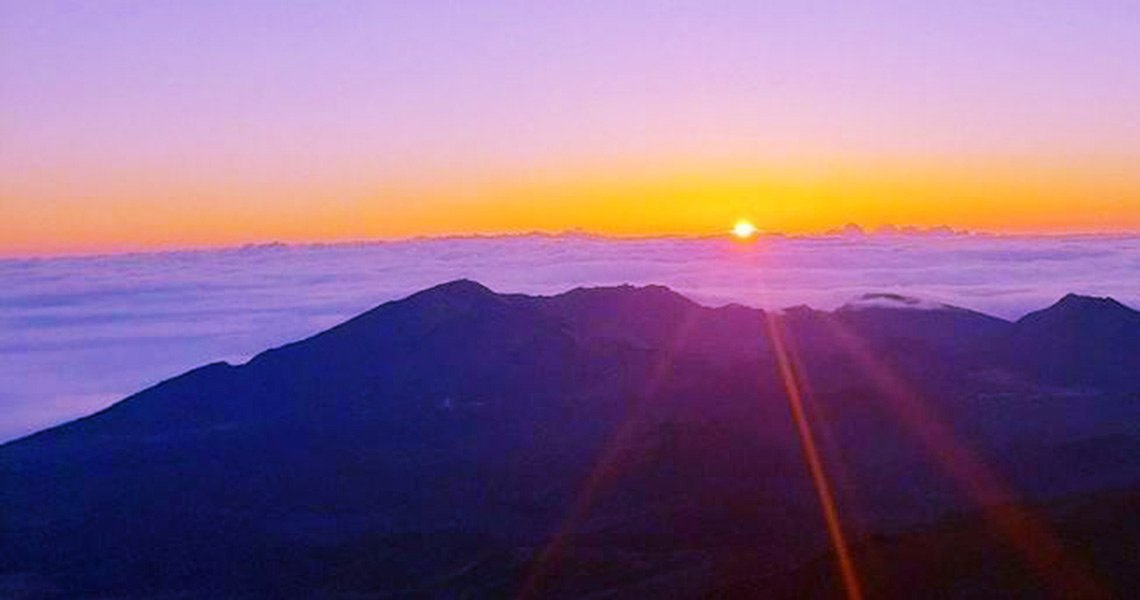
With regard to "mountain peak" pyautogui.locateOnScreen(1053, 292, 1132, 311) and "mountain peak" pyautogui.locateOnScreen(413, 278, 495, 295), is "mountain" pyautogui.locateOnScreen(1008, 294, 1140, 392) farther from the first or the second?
"mountain peak" pyautogui.locateOnScreen(413, 278, 495, 295)

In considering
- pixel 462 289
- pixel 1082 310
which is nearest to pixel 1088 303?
pixel 1082 310

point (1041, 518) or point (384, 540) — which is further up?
point (1041, 518)

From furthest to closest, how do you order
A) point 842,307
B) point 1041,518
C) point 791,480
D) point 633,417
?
point 842,307 < point 633,417 < point 791,480 < point 1041,518

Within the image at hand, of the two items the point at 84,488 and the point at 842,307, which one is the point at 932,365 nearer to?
the point at 842,307

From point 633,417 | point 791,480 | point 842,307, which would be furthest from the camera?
point 842,307

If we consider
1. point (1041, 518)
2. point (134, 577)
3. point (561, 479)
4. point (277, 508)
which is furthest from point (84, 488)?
point (1041, 518)

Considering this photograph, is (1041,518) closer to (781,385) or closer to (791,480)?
(791,480)

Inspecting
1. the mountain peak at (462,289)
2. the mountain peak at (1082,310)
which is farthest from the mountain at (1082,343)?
the mountain peak at (462,289)

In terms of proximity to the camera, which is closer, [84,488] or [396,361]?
[84,488]

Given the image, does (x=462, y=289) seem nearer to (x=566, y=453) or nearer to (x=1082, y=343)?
(x=566, y=453)
